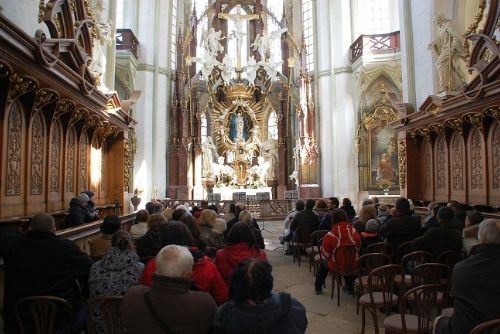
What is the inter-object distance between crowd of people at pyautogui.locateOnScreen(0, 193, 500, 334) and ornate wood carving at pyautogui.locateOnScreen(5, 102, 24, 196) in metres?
2.30

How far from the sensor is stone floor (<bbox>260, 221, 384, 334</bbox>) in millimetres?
4574

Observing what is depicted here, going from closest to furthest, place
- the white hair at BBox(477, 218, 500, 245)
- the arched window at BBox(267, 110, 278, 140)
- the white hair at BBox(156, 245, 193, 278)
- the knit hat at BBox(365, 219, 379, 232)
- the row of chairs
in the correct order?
the white hair at BBox(156, 245, 193, 278), the white hair at BBox(477, 218, 500, 245), the row of chairs, the knit hat at BBox(365, 219, 379, 232), the arched window at BBox(267, 110, 278, 140)

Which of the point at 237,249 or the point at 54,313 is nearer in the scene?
the point at 54,313

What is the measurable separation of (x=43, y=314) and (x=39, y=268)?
386 millimetres

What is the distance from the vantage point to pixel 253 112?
864 inches

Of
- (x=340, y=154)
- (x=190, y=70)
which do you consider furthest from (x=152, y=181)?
(x=340, y=154)

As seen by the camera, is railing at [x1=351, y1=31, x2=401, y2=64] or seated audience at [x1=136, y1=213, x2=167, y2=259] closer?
seated audience at [x1=136, y1=213, x2=167, y2=259]

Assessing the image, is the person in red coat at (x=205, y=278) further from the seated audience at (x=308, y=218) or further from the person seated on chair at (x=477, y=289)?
the seated audience at (x=308, y=218)

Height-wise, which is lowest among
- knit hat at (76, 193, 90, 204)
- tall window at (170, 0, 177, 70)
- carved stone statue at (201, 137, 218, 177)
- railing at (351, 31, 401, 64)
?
knit hat at (76, 193, 90, 204)

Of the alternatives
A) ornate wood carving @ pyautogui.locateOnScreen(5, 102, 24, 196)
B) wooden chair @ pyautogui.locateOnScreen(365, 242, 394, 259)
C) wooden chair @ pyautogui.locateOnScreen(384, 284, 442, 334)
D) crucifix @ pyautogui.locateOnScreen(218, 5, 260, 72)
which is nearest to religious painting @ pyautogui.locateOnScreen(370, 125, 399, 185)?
crucifix @ pyautogui.locateOnScreen(218, 5, 260, 72)

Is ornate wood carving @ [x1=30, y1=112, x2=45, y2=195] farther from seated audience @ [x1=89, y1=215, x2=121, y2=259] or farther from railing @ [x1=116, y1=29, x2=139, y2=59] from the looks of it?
railing @ [x1=116, y1=29, x2=139, y2=59]

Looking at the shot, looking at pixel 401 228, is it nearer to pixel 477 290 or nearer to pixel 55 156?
pixel 477 290

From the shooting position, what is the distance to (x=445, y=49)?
10492mm

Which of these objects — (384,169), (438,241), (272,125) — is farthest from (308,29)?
(438,241)
